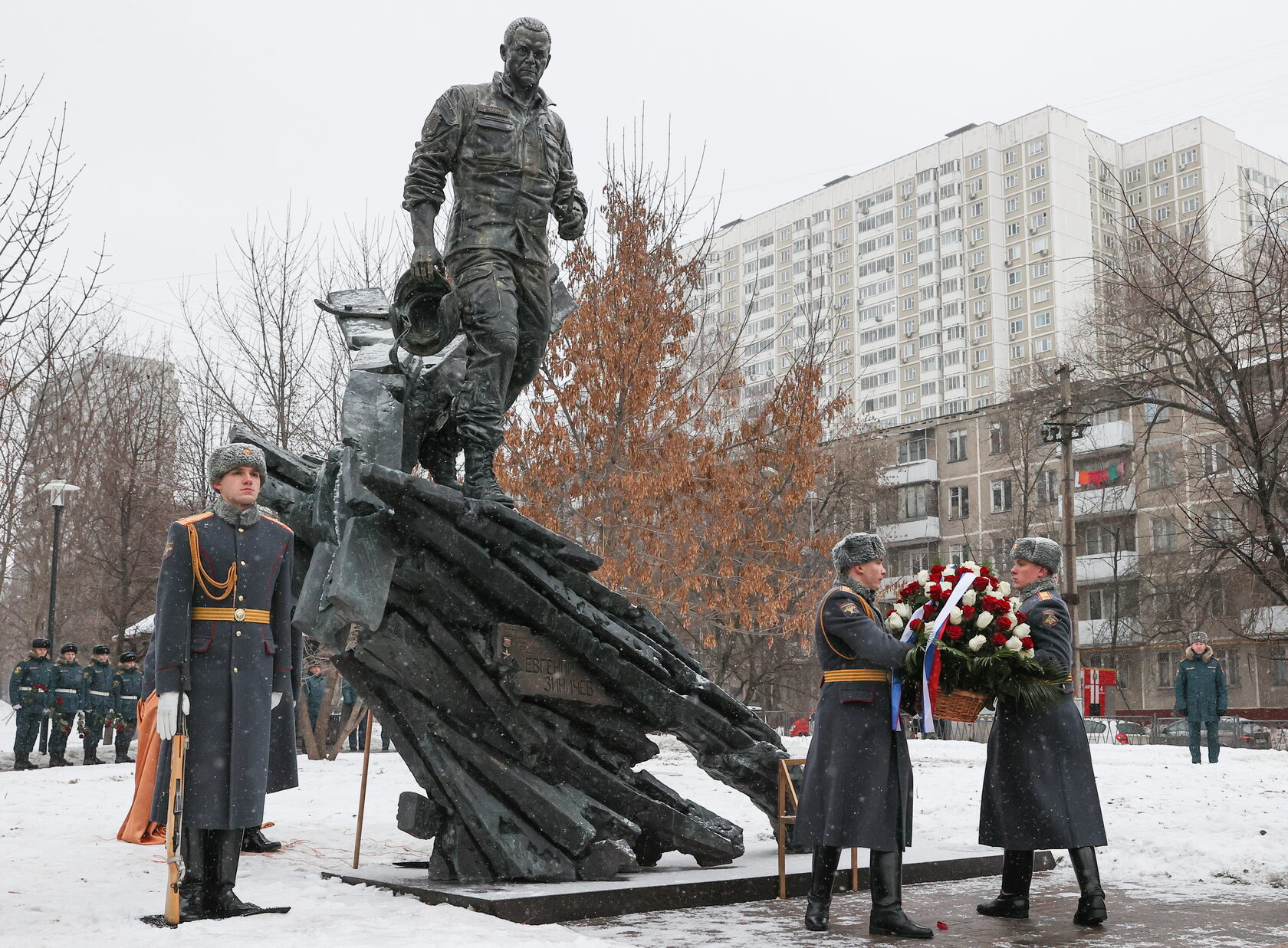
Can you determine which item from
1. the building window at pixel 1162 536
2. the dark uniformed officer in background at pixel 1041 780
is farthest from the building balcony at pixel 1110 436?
the dark uniformed officer in background at pixel 1041 780

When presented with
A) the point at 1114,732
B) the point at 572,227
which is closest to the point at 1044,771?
the point at 572,227

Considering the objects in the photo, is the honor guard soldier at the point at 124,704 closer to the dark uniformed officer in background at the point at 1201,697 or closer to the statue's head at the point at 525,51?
the statue's head at the point at 525,51

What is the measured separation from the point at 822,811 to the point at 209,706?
9.57 feet

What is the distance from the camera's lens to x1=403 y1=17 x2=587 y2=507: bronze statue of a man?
7.42 m

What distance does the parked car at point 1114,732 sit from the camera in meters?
25.1

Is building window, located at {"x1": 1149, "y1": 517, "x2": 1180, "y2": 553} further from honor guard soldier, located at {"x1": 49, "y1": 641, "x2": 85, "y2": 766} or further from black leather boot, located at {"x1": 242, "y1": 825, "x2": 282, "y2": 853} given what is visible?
black leather boot, located at {"x1": 242, "y1": 825, "x2": 282, "y2": 853}

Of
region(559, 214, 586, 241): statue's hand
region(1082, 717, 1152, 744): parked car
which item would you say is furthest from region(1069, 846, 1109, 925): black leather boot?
region(1082, 717, 1152, 744): parked car

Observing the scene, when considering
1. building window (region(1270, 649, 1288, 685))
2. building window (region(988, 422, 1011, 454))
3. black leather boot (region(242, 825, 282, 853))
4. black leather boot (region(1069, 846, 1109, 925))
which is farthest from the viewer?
building window (region(988, 422, 1011, 454))

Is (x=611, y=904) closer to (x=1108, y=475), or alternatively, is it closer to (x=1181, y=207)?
(x=1108, y=475)

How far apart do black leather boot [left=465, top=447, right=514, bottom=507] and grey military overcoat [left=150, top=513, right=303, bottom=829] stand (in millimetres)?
1493

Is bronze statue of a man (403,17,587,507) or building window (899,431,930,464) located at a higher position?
building window (899,431,930,464)

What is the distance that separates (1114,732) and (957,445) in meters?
26.8

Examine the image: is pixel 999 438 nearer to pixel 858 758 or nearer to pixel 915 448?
pixel 915 448

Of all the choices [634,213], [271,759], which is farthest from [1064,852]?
[634,213]
